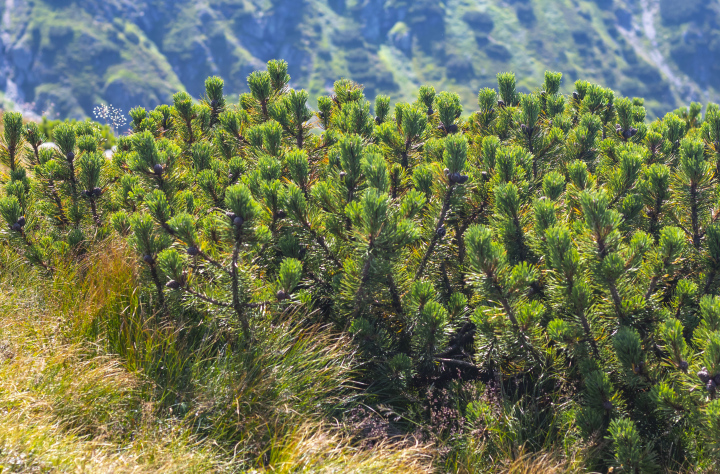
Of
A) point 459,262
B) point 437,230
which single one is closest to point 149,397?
point 437,230

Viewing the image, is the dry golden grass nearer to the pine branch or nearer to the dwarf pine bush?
the dwarf pine bush

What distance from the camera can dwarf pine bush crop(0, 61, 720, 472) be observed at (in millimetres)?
2762

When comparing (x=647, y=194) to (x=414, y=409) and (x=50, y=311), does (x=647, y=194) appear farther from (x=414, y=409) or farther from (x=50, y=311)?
(x=50, y=311)

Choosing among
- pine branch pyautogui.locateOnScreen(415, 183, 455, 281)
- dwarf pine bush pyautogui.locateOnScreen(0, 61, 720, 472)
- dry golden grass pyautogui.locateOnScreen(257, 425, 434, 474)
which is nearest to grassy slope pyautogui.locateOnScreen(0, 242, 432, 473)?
dry golden grass pyautogui.locateOnScreen(257, 425, 434, 474)

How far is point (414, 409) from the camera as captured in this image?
11.4 feet

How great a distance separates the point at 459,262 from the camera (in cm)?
370

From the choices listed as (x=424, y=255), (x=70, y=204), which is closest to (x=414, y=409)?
(x=424, y=255)

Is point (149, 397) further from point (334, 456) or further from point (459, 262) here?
point (459, 262)

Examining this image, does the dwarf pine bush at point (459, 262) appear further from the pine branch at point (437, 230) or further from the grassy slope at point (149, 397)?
the grassy slope at point (149, 397)

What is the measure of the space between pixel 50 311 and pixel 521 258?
3.56 meters

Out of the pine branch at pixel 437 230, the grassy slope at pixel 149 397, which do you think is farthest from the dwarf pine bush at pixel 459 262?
the grassy slope at pixel 149 397

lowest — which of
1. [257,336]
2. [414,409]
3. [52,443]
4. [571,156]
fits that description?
[414,409]

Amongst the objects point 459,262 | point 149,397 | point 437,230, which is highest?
point 437,230

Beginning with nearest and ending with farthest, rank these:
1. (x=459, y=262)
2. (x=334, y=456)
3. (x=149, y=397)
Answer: (x=334, y=456), (x=149, y=397), (x=459, y=262)
